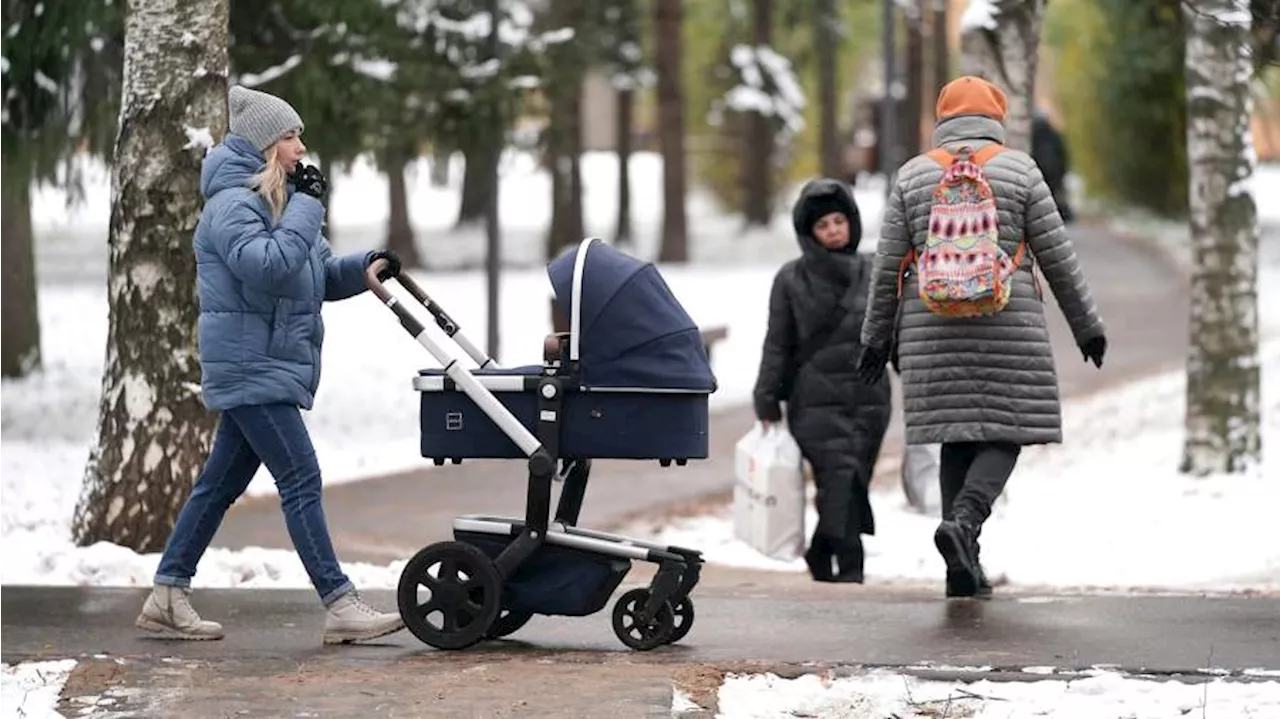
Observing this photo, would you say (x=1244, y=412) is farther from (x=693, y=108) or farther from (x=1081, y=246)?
(x=693, y=108)

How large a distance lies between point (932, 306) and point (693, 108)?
61.2m

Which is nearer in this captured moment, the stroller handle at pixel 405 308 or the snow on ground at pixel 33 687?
the snow on ground at pixel 33 687

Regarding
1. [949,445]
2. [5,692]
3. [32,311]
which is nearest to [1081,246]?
[32,311]

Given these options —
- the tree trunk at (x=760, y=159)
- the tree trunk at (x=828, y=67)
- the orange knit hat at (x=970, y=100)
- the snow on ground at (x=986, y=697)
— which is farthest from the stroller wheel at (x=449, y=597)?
the tree trunk at (x=760, y=159)

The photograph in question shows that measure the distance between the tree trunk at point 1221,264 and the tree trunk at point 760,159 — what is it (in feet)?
99.0

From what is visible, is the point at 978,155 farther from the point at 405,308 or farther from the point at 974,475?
the point at 405,308

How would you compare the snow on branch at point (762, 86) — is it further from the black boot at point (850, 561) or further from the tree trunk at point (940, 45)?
the black boot at point (850, 561)

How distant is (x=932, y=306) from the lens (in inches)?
336

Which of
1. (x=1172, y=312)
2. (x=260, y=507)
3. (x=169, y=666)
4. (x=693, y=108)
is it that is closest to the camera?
(x=169, y=666)

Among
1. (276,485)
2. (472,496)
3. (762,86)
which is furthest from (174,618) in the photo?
(762,86)

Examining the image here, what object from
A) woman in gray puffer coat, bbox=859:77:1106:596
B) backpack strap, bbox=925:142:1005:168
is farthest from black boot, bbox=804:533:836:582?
backpack strap, bbox=925:142:1005:168

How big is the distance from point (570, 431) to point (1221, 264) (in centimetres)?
767

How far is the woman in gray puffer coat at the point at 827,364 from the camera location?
10297mm

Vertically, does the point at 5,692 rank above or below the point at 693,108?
below
